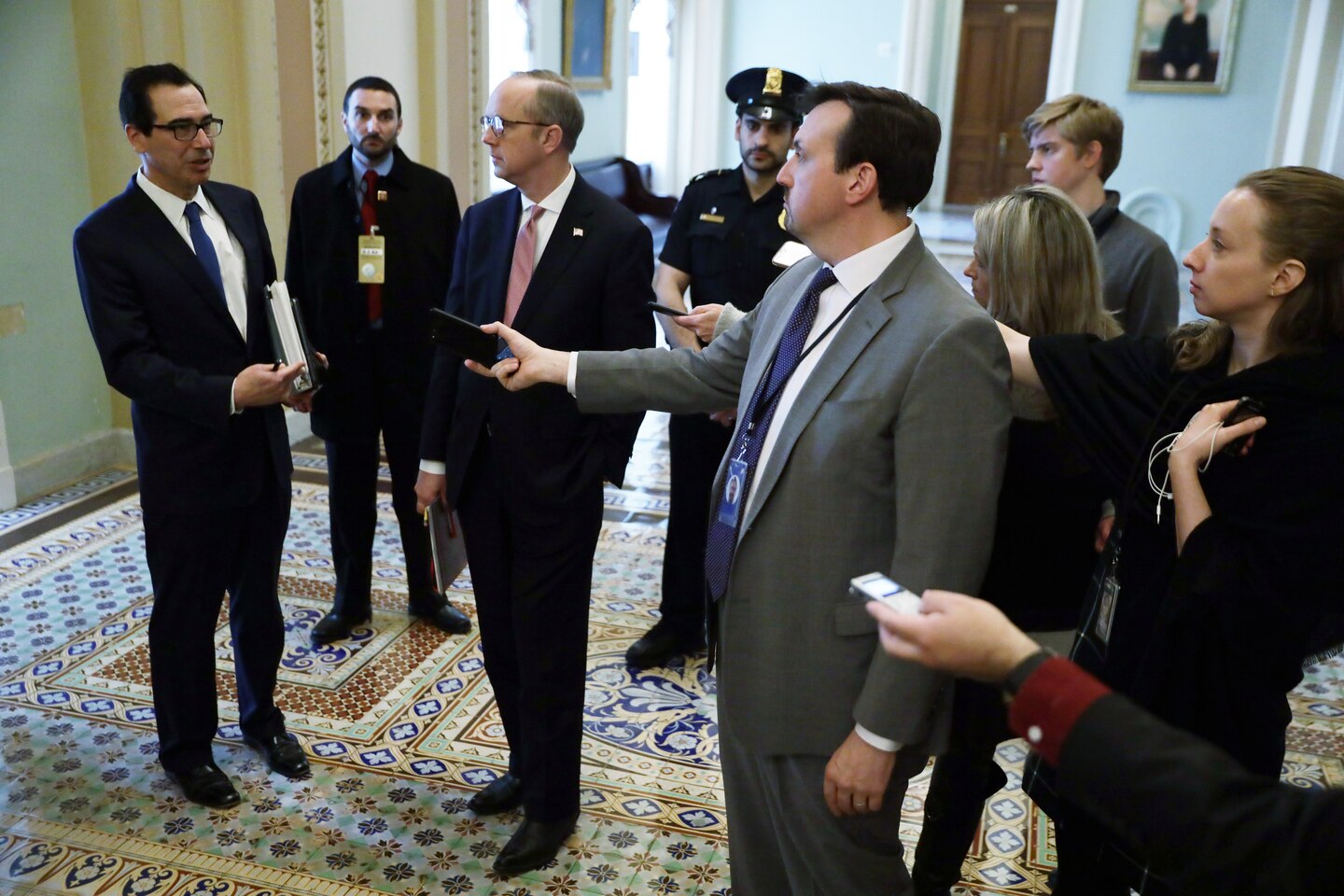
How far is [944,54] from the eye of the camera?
1706cm

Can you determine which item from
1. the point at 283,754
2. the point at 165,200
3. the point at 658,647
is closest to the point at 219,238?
the point at 165,200

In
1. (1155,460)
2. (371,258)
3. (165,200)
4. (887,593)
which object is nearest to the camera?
(887,593)

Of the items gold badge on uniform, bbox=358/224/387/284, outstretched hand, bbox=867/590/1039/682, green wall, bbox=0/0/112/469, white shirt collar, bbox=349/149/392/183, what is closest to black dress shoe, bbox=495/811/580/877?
outstretched hand, bbox=867/590/1039/682

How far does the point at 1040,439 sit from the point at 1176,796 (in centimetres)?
110

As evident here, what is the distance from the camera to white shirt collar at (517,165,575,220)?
2.75 meters

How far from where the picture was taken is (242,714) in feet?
10.9

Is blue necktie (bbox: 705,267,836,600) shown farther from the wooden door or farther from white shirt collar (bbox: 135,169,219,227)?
the wooden door

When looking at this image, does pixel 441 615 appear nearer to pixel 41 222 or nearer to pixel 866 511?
pixel 866 511

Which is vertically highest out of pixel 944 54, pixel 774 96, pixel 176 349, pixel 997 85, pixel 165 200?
pixel 944 54

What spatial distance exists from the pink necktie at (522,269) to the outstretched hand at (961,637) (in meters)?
1.66

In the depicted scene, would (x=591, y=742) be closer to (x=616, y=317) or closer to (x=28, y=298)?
(x=616, y=317)

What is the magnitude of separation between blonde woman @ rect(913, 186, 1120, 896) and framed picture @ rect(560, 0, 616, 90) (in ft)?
33.8

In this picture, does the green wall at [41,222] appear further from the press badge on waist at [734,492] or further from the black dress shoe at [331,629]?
the press badge on waist at [734,492]

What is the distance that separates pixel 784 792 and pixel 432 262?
105 inches
